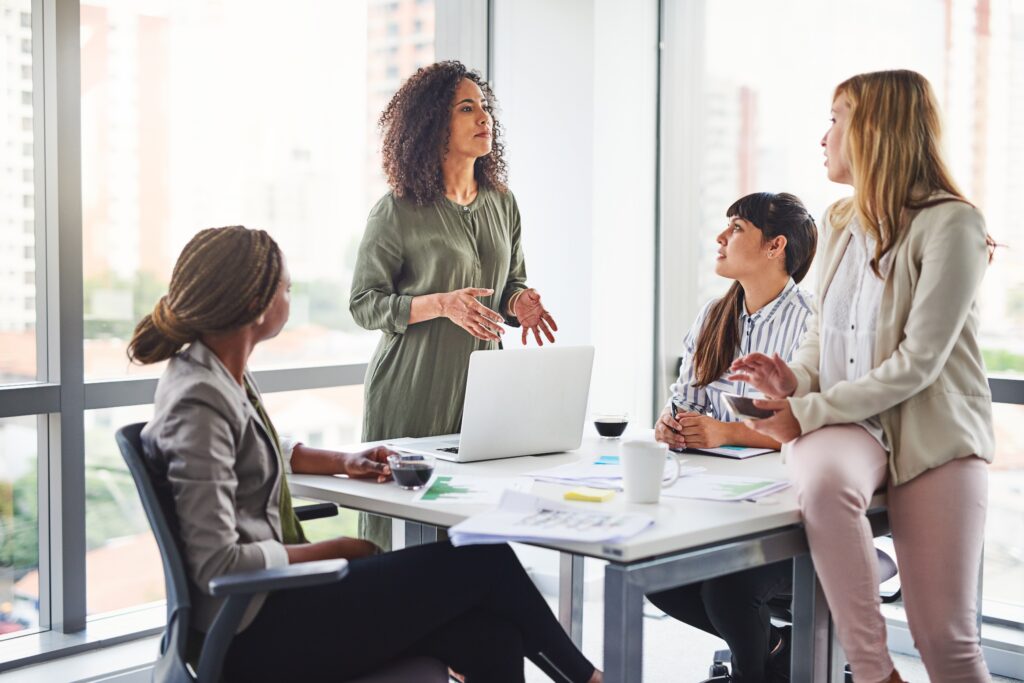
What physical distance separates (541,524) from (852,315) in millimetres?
846

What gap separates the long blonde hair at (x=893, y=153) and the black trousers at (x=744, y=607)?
78 cm

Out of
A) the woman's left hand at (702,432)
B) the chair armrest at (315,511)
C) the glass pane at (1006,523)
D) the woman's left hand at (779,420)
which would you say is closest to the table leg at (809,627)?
the woman's left hand at (779,420)

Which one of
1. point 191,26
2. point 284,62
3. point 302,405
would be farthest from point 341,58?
point 302,405

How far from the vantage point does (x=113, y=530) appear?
10.6 feet

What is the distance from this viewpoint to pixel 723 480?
209cm

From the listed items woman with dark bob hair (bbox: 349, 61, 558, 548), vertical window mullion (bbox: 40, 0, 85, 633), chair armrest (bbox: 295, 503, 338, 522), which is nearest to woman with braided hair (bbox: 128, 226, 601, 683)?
chair armrest (bbox: 295, 503, 338, 522)

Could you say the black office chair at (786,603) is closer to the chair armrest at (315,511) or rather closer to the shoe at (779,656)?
the shoe at (779,656)

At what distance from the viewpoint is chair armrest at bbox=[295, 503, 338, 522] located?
199cm

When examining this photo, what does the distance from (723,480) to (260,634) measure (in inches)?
36.9

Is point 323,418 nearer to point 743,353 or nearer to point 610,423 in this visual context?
point 610,423

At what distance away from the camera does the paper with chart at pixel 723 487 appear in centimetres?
194

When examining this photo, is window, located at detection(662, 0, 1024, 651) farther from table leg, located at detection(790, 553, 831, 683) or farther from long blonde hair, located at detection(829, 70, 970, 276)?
table leg, located at detection(790, 553, 831, 683)

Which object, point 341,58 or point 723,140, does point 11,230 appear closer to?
point 341,58

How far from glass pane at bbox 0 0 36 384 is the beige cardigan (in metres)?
2.13
